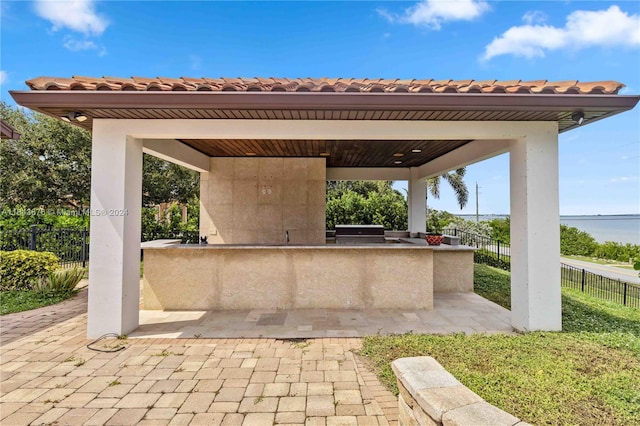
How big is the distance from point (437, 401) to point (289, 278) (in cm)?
447

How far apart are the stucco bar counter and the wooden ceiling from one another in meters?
2.43

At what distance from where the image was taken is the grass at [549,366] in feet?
8.79

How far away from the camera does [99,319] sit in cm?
473

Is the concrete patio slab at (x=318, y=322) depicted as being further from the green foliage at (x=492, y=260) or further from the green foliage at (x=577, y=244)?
the green foliage at (x=577, y=244)

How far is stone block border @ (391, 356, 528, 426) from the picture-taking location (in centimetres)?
176

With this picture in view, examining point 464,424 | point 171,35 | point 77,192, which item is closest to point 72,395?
point 464,424

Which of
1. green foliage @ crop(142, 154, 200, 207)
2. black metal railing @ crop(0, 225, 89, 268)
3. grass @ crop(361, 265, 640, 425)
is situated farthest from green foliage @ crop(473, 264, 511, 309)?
green foliage @ crop(142, 154, 200, 207)

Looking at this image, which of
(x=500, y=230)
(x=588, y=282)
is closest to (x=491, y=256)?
(x=588, y=282)

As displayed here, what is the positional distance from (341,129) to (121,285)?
13.6 feet

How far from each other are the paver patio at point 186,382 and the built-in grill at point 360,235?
591 centimetres

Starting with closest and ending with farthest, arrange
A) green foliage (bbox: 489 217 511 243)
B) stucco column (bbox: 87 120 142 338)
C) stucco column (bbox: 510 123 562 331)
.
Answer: stucco column (bbox: 87 120 142 338) < stucco column (bbox: 510 123 562 331) < green foliage (bbox: 489 217 511 243)

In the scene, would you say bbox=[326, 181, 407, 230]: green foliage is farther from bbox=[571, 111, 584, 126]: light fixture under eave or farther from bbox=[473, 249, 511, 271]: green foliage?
bbox=[571, 111, 584, 126]: light fixture under eave

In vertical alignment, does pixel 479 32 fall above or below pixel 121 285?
above

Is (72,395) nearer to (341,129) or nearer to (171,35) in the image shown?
(341,129)
